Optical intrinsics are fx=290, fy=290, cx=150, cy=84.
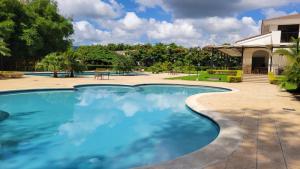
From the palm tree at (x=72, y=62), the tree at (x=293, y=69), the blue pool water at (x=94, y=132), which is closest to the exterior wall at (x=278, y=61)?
the tree at (x=293, y=69)

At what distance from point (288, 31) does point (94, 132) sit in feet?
85.1

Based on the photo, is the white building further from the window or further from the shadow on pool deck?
the shadow on pool deck

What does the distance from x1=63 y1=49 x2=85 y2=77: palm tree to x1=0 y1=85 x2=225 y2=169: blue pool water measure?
10706 mm

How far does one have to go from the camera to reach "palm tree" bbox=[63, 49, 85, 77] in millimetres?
25986

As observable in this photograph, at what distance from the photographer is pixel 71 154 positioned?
695 centimetres

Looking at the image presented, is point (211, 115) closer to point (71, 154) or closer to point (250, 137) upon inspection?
point (250, 137)

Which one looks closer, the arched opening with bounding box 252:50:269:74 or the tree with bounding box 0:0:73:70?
the arched opening with bounding box 252:50:269:74

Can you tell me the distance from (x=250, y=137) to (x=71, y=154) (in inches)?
166

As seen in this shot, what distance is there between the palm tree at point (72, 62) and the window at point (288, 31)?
19730 millimetres

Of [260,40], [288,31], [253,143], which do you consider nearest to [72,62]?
[260,40]

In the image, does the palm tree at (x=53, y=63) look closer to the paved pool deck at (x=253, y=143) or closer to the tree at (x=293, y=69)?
the tree at (x=293, y=69)

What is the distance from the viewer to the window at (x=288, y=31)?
2795 cm

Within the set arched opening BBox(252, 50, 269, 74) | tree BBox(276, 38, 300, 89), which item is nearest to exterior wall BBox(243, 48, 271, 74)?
arched opening BBox(252, 50, 269, 74)

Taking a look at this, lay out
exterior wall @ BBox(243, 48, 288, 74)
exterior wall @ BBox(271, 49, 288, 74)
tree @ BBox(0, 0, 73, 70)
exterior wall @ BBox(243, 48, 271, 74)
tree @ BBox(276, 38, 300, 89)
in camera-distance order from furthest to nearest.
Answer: tree @ BBox(0, 0, 73, 70) → exterior wall @ BBox(243, 48, 271, 74) → exterior wall @ BBox(271, 49, 288, 74) → exterior wall @ BBox(243, 48, 288, 74) → tree @ BBox(276, 38, 300, 89)
